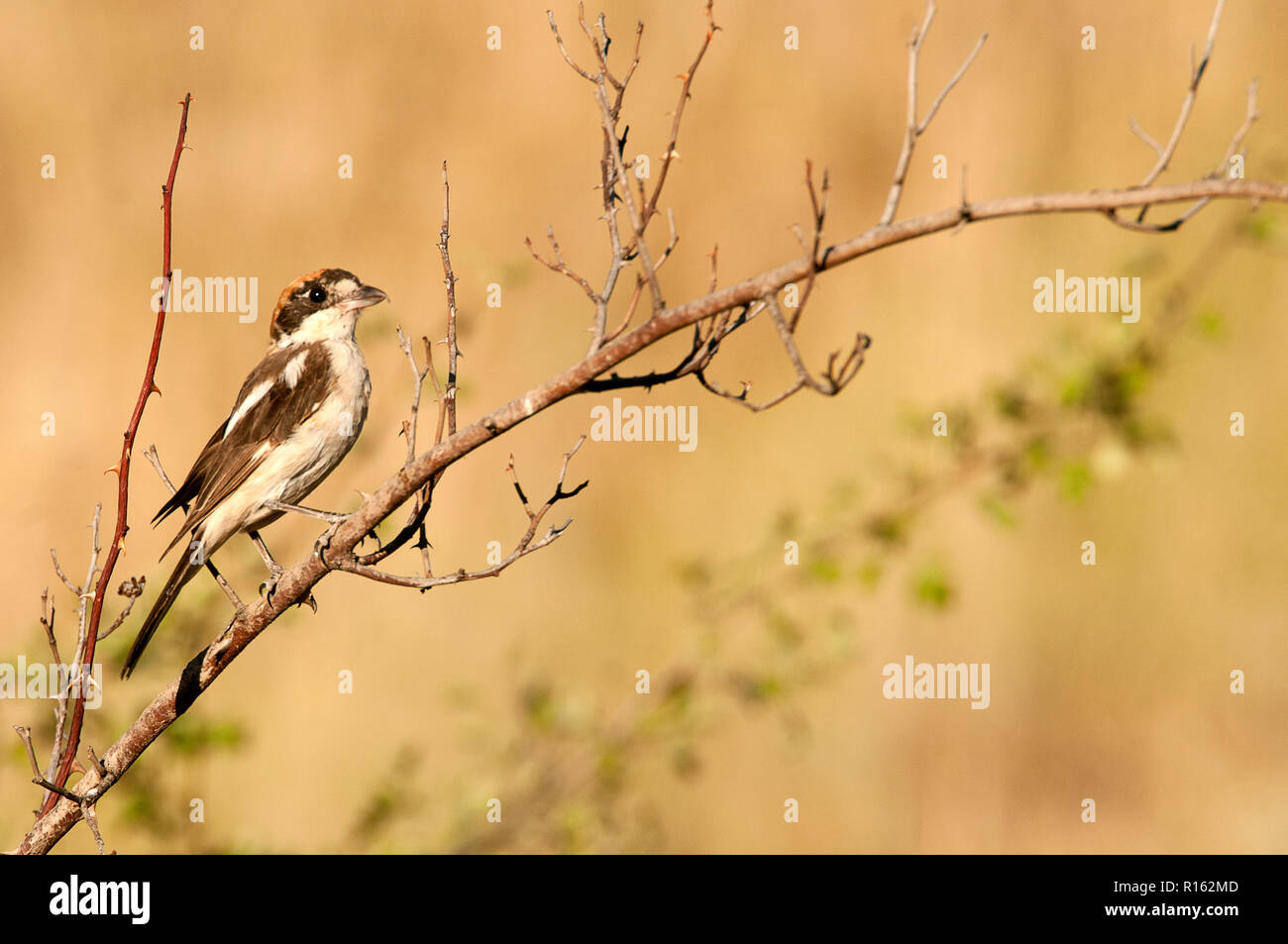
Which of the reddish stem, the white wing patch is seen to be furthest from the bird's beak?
the reddish stem

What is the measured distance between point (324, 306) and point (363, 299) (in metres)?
0.19

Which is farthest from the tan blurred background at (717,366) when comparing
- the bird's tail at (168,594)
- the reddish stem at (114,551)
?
the reddish stem at (114,551)

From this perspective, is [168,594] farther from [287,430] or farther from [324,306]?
[324,306]

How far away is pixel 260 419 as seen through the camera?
4.96 metres

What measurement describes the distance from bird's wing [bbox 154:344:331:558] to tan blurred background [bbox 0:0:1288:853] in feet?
6.82

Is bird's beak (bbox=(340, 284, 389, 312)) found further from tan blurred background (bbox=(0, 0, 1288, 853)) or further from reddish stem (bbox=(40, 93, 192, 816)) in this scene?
reddish stem (bbox=(40, 93, 192, 816))

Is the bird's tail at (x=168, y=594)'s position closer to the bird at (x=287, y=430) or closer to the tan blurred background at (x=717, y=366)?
the bird at (x=287, y=430)

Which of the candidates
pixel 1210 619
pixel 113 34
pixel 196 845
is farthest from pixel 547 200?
pixel 1210 619

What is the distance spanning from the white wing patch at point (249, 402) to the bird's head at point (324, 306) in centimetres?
32

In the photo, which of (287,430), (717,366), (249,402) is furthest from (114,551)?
(717,366)

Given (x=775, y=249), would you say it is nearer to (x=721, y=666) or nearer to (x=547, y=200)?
(x=547, y=200)

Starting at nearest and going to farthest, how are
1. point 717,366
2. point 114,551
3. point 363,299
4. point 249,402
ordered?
point 114,551 → point 249,402 → point 363,299 → point 717,366

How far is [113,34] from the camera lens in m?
8.05

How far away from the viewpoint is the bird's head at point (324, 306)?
5.25 metres
